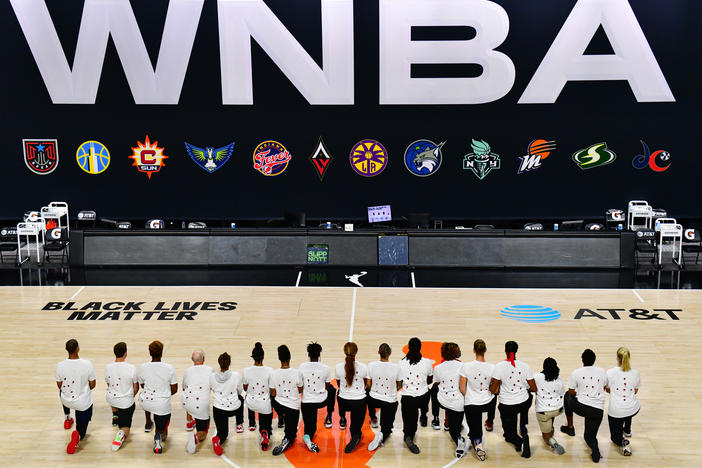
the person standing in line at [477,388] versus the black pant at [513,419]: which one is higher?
the person standing in line at [477,388]

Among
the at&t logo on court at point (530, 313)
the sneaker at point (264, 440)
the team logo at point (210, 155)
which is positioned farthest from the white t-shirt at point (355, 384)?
the team logo at point (210, 155)

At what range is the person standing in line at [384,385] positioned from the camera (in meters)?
9.58

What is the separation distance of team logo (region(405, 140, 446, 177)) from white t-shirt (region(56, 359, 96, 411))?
1376cm

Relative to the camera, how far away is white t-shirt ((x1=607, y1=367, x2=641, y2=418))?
9.39 metres

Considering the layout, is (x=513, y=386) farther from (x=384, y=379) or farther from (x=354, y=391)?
(x=354, y=391)

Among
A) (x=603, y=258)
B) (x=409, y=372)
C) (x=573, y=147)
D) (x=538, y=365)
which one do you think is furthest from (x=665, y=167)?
(x=409, y=372)

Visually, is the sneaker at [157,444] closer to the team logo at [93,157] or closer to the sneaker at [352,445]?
the sneaker at [352,445]

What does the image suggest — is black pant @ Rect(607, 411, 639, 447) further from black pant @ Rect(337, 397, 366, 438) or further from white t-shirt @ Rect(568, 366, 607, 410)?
black pant @ Rect(337, 397, 366, 438)

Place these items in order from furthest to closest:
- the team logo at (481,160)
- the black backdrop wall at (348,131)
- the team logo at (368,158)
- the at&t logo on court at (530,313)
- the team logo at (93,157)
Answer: the team logo at (93,157) < the team logo at (368,158) < the team logo at (481,160) < the black backdrop wall at (348,131) < the at&t logo on court at (530,313)

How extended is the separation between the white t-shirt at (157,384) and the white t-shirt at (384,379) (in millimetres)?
2350

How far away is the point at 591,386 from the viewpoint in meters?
9.41

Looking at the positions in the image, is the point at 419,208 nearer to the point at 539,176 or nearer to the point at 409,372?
the point at 539,176

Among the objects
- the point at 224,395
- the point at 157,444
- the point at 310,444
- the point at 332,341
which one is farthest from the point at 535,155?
the point at 157,444

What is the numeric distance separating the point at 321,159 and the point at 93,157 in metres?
6.26
